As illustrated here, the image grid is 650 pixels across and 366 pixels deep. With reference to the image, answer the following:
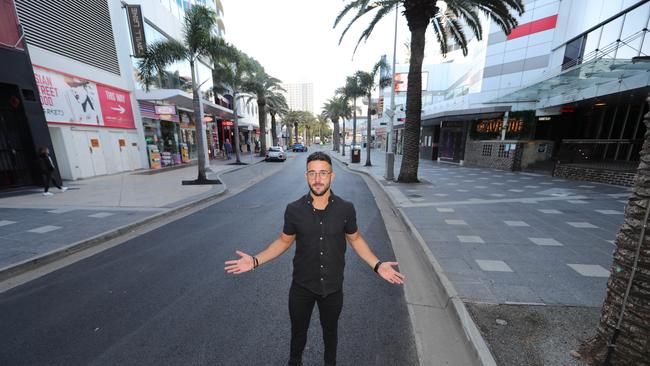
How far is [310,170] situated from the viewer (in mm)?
2049

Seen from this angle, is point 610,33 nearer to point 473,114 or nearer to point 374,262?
point 473,114

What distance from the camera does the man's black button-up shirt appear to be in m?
2.07

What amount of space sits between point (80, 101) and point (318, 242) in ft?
53.9

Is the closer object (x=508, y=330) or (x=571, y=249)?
(x=508, y=330)

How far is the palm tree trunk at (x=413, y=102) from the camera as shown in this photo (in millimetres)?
11000

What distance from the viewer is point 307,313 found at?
2.20 metres

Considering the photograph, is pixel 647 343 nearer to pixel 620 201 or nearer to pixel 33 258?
pixel 33 258

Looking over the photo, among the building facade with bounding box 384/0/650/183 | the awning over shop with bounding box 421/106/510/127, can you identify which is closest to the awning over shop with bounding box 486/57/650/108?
the building facade with bounding box 384/0/650/183

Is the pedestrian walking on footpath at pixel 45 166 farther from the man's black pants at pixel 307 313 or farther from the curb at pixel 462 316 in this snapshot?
the curb at pixel 462 316

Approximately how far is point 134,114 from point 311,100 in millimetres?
144999

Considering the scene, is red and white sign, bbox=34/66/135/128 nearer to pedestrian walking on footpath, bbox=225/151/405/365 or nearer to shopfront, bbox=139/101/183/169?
shopfront, bbox=139/101/183/169

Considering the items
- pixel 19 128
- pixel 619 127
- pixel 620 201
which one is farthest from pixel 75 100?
pixel 619 127

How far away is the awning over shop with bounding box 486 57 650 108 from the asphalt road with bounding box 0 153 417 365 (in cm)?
1088

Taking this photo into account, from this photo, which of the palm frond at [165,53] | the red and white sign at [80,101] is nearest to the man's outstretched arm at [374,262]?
the palm frond at [165,53]
